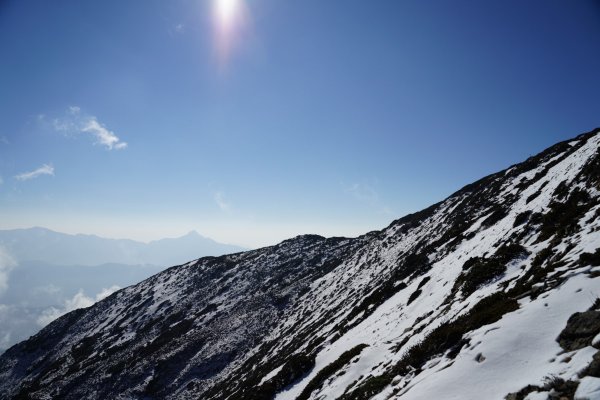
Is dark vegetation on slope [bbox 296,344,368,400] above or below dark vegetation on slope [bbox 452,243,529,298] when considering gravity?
below

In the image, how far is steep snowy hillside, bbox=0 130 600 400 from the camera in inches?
366

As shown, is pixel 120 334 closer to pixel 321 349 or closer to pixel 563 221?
pixel 321 349

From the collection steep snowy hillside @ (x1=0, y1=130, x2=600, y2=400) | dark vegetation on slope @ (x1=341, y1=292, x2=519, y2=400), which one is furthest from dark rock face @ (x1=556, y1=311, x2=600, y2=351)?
dark vegetation on slope @ (x1=341, y1=292, x2=519, y2=400)

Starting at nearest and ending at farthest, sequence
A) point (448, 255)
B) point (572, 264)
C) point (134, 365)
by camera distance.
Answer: point (572, 264), point (448, 255), point (134, 365)

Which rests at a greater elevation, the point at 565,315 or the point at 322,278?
the point at 322,278

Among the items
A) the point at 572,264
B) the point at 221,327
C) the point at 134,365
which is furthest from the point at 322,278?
the point at 572,264

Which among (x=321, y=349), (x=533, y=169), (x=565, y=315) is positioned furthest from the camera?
(x=533, y=169)

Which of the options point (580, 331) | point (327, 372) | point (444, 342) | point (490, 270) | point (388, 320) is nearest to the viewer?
point (580, 331)

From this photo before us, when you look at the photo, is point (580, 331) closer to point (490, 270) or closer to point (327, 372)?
point (490, 270)

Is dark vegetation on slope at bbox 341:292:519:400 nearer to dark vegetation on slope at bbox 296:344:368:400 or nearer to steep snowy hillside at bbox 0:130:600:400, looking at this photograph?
steep snowy hillside at bbox 0:130:600:400

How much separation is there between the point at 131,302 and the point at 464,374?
103 metres

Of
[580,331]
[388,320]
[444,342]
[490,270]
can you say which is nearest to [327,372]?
[388,320]

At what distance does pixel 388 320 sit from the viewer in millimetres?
24344

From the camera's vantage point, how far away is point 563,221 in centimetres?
1920
